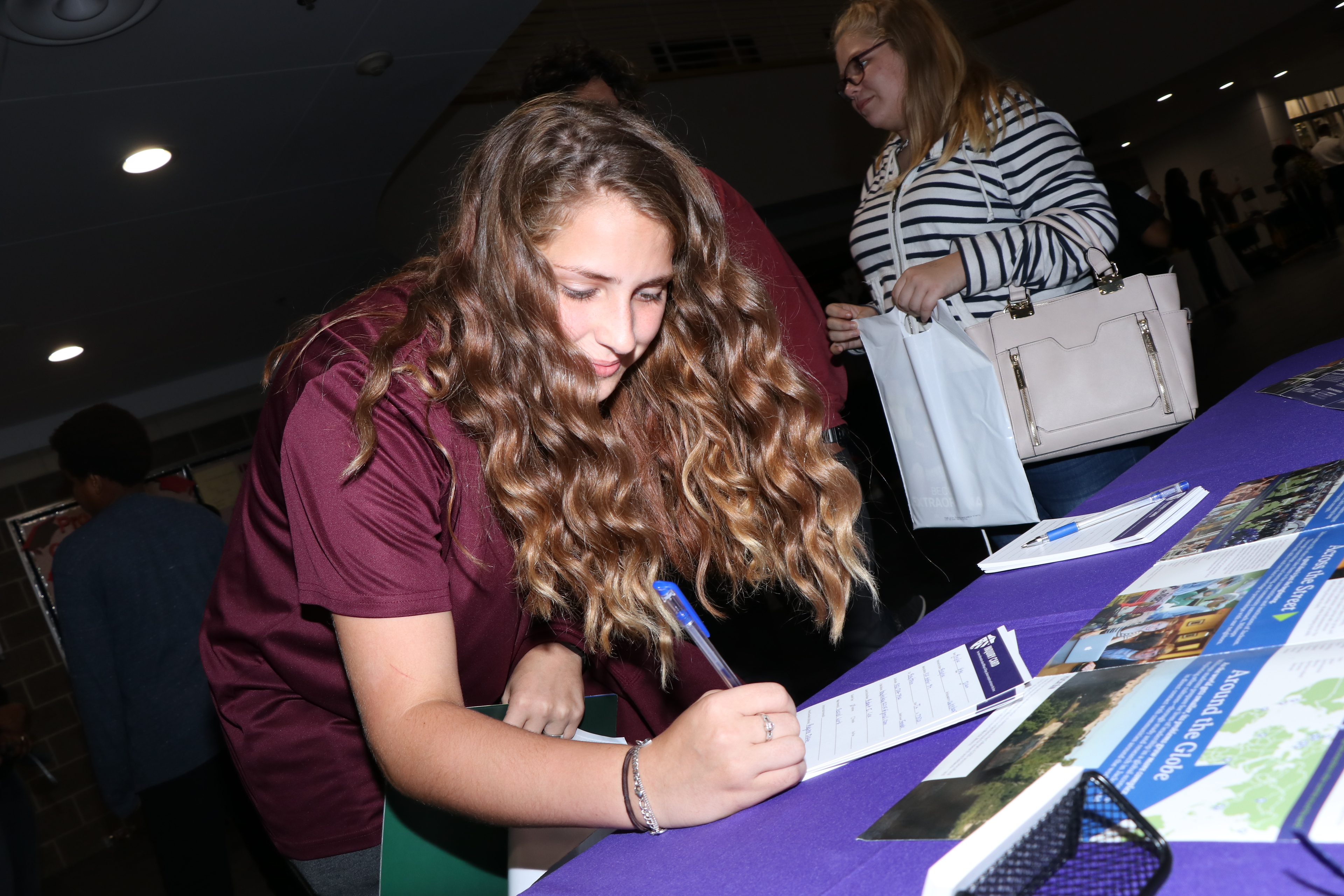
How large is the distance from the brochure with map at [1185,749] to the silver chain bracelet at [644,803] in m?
0.20

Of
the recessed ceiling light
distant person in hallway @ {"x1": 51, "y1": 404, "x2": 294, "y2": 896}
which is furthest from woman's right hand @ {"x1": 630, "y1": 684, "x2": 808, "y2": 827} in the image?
the recessed ceiling light

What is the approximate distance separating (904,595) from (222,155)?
3.33 m

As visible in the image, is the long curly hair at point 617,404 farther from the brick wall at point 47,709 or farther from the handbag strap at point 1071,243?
the brick wall at point 47,709

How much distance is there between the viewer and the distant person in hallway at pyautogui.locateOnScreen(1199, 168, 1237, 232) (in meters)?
5.81

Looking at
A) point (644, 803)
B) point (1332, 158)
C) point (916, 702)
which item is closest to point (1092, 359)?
point (916, 702)

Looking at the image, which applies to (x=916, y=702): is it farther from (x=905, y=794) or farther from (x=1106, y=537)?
(x=1106, y=537)

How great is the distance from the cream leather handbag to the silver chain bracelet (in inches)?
47.0

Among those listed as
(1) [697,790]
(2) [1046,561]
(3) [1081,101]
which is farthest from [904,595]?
(3) [1081,101]

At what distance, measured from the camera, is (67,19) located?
2490 millimetres

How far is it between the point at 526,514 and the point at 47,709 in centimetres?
687

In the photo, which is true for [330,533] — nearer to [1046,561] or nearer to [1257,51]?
[1046,561]

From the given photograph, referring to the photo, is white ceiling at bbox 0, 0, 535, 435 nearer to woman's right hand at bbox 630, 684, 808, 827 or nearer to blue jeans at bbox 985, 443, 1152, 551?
blue jeans at bbox 985, 443, 1152, 551

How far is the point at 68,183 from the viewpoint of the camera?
3516 millimetres

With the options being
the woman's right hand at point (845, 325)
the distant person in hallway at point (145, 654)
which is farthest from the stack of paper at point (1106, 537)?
the distant person in hallway at point (145, 654)
